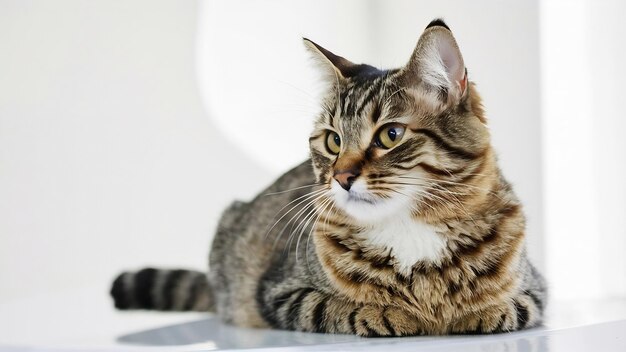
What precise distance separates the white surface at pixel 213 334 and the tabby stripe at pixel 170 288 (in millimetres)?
A: 29

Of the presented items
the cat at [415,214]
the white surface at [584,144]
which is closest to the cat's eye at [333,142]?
the cat at [415,214]

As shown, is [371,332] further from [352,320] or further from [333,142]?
[333,142]

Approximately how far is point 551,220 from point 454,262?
32.1 inches

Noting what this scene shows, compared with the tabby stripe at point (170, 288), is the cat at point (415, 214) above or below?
above

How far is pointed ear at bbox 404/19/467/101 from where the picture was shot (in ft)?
3.58

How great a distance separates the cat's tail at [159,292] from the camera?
1748 millimetres

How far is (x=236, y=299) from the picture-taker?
1526 mm

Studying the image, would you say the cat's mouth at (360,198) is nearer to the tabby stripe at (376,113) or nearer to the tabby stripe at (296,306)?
the tabby stripe at (376,113)

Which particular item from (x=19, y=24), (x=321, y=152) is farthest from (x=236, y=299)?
(x=19, y=24)

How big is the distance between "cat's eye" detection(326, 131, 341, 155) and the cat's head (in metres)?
0.02

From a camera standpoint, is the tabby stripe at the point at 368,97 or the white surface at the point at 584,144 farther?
the white surface at the point at 584,144

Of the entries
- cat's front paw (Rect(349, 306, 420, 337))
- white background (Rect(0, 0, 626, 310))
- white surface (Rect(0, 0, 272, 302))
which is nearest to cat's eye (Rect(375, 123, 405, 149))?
cat's front paw (Rect(349, 306, 420, 337))

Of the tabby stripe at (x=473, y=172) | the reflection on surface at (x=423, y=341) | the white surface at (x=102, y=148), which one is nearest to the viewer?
the reflection on surface at (x=423, y=341)

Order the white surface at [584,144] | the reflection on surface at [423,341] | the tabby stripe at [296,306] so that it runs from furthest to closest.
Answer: the white surface at [584,144] → the tabby stripe at [296,306] → the reflection on surface at [423,341]
